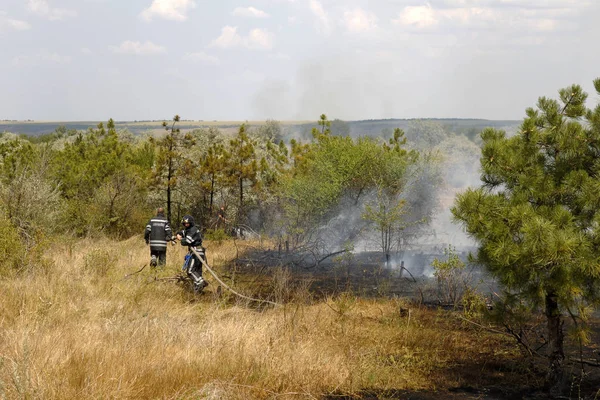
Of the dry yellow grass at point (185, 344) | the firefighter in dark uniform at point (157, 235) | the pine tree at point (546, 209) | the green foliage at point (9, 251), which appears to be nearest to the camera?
the dry yellow grass at point (185, 344)

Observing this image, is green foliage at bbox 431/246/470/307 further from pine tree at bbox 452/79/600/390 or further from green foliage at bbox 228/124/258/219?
green foliage at bbox 228/124/258/219

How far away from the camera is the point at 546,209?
7.09m

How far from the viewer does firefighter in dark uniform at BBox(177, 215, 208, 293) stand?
1151cm

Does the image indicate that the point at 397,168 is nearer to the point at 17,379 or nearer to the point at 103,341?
the point at 103,341

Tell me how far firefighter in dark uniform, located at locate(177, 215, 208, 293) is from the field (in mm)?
275

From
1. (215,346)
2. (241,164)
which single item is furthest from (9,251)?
(241,164)

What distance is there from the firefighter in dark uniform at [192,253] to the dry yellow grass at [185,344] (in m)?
0.38

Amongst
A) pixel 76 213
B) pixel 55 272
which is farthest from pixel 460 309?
pixel 76 213

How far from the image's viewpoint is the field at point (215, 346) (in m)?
6.23

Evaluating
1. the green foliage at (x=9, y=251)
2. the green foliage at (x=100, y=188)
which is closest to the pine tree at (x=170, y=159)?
the green foliage at (x=100, y=188)

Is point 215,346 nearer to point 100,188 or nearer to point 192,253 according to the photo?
point 192,253

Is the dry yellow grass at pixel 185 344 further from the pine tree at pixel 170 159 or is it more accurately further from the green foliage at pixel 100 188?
the pine tree at pixel 170 159

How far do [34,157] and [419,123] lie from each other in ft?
142

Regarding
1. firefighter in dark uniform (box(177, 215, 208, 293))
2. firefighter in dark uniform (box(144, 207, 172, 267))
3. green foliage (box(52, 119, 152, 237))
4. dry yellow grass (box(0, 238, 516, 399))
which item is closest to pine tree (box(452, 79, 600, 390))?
dry yellow grass (box(0, 238, 516, 399))
